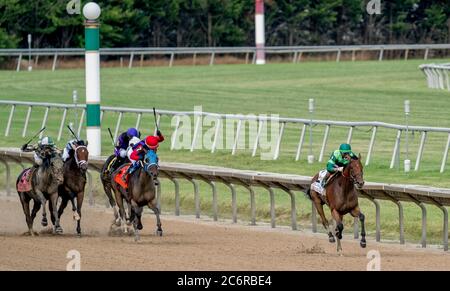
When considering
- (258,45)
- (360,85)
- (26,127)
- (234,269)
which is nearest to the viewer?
(234,269)

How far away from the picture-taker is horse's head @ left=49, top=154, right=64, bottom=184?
16.5 m

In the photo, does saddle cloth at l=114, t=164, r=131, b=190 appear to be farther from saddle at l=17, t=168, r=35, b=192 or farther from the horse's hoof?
saddle at l=17, t=168, r=35, b=192

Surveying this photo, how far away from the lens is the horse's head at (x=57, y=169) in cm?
1653

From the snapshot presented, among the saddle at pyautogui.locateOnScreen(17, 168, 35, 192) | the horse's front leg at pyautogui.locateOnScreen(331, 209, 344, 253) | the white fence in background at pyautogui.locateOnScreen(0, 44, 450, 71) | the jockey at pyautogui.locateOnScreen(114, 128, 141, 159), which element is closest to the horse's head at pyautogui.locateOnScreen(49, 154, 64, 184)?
the saddle at pyautogui.locateOnScreen(17, 168, 35, 192)

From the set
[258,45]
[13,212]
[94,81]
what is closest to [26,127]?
[94,81]

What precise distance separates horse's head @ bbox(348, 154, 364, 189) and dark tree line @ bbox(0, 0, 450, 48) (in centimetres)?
3121

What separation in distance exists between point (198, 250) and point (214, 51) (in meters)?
31.0

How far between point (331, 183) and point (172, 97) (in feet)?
62.0

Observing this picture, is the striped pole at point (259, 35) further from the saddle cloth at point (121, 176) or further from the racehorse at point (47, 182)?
the racehorse at point (47, 182)

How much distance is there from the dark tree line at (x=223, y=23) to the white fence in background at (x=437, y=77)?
14.2 meters

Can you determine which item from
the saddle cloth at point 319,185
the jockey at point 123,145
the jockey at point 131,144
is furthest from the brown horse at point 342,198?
the jockey at point 123,145

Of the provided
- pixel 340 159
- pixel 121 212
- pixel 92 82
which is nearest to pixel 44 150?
pixel 121 212

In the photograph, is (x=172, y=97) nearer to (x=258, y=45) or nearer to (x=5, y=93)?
(x=5, y=93)

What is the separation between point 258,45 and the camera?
4728 centimetres
